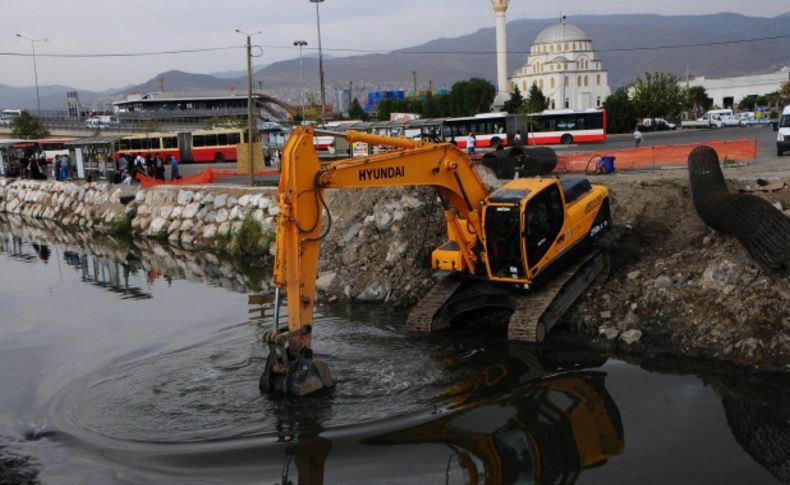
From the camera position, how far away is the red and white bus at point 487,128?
5497cm

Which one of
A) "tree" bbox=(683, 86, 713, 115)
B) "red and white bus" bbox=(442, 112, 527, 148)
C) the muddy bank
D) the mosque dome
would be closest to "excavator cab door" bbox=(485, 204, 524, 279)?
the muddy bank

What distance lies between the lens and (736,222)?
46.7 ft

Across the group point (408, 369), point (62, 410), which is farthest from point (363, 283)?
point (62, 410)

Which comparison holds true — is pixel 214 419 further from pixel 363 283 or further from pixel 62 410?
pixel 363 283

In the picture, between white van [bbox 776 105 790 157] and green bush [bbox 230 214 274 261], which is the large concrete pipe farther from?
white van [bbox 776 105 790 157]

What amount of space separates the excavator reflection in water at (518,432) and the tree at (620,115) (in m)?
64.3

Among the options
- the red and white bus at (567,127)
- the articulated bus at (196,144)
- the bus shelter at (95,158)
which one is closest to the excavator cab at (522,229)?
the bus shelter at (95,158)

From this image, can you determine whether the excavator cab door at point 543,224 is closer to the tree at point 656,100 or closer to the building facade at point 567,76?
the tree at point 656,100

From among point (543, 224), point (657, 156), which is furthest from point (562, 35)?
point (543, 224)

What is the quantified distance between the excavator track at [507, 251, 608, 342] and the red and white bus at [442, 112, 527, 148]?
129 feet

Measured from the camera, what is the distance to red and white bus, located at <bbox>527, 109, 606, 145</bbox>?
55.4 meters

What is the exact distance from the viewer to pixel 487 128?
56.0 meters

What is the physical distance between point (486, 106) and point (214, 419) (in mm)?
94336

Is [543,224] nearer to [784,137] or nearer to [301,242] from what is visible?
[301,242]
